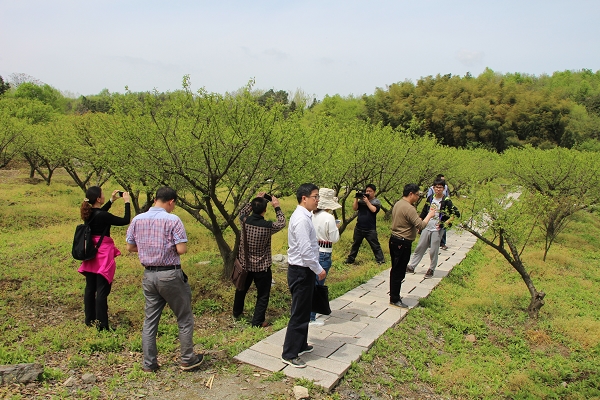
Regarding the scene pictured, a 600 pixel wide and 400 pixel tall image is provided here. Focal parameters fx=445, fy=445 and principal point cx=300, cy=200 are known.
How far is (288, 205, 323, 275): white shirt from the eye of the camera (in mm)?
4562

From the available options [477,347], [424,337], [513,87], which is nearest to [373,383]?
[424,337]

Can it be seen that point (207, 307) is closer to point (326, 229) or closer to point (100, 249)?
point (100, 249)

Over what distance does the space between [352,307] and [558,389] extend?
9.34 feet

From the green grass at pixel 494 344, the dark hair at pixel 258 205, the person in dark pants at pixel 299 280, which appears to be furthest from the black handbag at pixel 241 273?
the green grass at pixel 494 344

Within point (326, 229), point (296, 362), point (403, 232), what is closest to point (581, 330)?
point (403, 232)

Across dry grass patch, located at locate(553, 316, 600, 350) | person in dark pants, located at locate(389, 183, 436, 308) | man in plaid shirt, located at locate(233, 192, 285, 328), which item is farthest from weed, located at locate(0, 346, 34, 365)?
dry grass patch, located at locate(553, 316, 600, 350)

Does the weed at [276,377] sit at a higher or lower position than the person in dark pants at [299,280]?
lower

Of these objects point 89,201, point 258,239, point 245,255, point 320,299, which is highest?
point 89,201

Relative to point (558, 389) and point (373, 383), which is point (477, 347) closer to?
point (558, 389)

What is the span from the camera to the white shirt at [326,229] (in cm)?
577

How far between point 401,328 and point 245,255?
93.7 inches

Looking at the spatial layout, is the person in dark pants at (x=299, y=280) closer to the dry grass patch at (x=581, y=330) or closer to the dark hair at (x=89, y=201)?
the dark hair at (x=89, y=201)

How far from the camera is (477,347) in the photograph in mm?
5938

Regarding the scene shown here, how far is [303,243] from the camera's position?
457 cm
